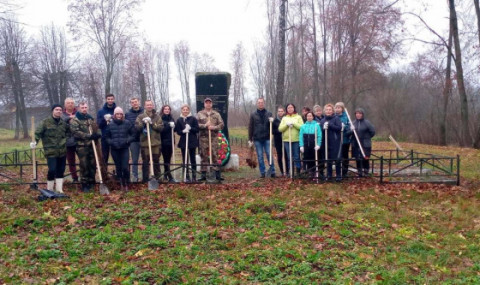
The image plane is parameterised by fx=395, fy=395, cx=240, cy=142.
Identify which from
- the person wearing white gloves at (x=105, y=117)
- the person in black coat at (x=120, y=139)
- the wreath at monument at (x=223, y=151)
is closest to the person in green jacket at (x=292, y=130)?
the wreath at monument at (x=223, y=151)

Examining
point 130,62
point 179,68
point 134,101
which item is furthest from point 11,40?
point 134,101

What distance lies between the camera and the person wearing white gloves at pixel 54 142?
753 centimetres

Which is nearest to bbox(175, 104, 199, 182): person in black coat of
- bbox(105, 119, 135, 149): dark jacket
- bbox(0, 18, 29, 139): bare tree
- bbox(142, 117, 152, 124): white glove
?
bbox(142, 117, 152, 124): white glove

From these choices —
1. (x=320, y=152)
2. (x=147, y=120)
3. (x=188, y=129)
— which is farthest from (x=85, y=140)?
(x=320, y=152)

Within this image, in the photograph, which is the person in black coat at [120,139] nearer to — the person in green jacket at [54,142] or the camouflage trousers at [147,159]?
the camouflage trousers at [147,159]

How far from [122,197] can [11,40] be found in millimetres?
34547

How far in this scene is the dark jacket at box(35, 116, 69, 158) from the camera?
7516 mm

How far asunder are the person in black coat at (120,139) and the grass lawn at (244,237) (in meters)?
0.63

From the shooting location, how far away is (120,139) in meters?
8.20

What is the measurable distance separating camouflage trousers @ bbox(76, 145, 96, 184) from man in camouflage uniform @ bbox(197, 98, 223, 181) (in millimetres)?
2408

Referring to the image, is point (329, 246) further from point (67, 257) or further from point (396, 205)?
point (67, 257)

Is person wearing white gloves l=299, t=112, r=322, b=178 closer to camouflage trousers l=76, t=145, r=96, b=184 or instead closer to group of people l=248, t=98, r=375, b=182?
group of people l=248, t=98, r=375, b=182

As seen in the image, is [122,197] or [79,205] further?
[122,197]

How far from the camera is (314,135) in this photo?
901 centimetres
